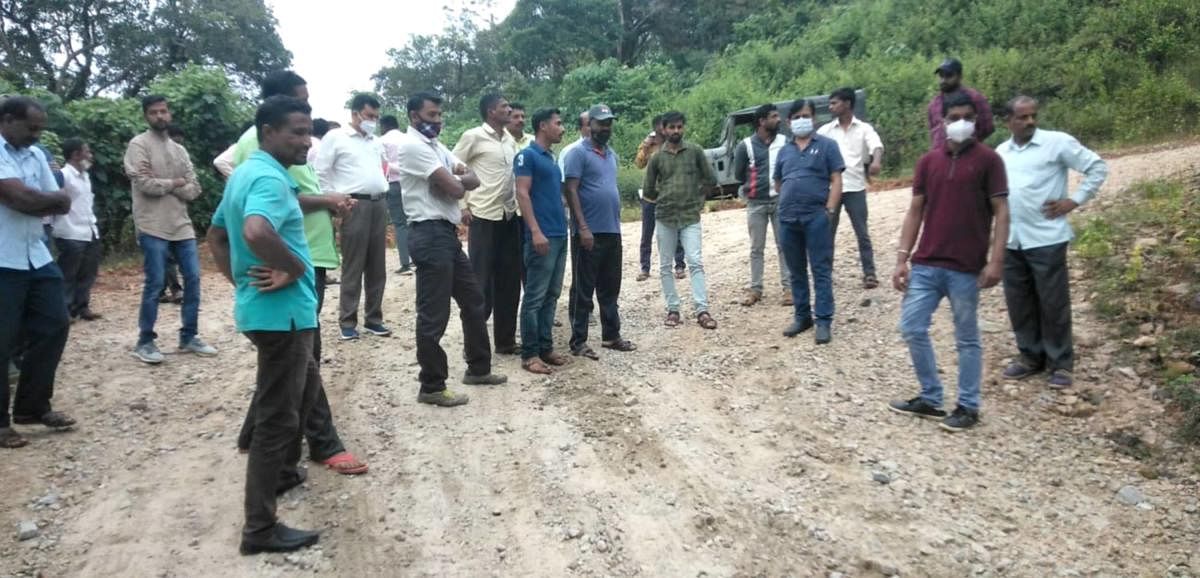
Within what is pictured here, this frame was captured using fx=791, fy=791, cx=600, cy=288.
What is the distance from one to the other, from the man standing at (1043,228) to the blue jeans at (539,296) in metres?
2.97

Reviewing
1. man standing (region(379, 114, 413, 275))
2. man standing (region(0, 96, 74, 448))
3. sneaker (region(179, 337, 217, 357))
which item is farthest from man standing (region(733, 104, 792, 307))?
man standing (region(0, 96, 74, 448))

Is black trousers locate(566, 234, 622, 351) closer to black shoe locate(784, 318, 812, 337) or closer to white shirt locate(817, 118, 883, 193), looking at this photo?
black shoe locate(784, 318, 812, 337)

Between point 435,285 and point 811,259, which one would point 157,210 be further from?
point 811,259

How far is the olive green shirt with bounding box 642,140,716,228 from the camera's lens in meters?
6.54

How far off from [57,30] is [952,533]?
2371 centimetres

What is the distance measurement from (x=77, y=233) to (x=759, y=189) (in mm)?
5753

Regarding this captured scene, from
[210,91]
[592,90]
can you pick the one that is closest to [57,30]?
[210,91]

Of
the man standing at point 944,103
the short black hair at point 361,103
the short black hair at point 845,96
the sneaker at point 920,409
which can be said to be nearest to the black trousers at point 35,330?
the short black hair at point 361,103

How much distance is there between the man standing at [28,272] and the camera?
4.26m

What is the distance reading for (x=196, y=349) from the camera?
625 cm

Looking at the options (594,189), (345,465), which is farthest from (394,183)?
(345,465)

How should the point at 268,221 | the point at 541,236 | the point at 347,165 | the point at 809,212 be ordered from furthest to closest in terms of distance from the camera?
the point at 347,165, the point at 809,212, the point at 541,236, the point at 268,221

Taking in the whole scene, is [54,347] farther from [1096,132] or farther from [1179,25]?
[1179,25]

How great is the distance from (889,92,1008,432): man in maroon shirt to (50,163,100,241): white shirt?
635cm
